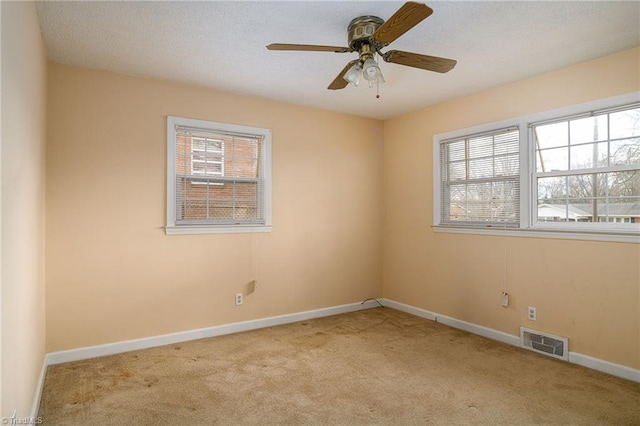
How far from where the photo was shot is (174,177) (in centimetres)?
362

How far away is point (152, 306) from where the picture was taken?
3.53m

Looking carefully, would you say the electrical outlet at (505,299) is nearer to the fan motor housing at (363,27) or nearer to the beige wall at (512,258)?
the beige wall at (512,258)

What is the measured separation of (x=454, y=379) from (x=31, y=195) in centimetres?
312

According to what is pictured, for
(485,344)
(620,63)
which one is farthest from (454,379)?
(620,63)

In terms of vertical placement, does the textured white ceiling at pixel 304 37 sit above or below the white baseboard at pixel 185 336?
above

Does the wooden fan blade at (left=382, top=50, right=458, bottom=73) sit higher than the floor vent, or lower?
higher

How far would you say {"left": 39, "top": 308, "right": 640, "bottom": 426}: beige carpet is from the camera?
7.68ft

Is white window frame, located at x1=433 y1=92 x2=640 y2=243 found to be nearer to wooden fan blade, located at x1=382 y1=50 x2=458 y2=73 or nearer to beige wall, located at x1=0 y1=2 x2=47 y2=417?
wooden fan blade, located at x1=382 y1=50 x2=458 y2=73

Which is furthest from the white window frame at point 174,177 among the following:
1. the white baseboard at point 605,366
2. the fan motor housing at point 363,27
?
the white baseboard at point 605,366

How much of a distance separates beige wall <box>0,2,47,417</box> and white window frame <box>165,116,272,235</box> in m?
1.03

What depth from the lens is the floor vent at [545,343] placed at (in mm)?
3223

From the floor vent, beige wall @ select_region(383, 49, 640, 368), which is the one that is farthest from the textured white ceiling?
the floor vent

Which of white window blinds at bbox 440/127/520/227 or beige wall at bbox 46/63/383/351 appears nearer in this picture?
beige wall at bbox 46/63/383/351

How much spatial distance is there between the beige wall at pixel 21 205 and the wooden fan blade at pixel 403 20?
168 cm
